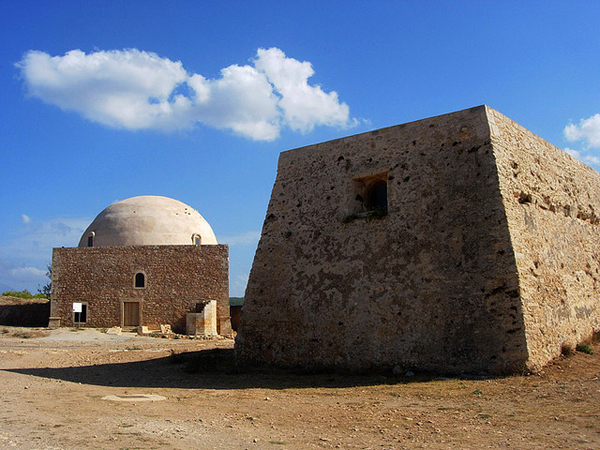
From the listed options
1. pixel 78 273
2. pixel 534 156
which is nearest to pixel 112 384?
pixel 534 156

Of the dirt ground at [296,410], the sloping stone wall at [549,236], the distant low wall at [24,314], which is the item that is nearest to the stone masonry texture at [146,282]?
the distant low wall at [24,314]

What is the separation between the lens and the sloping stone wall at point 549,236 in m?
8.23

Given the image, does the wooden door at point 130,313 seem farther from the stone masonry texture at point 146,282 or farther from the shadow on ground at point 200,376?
the shadow on ground at point 200,376

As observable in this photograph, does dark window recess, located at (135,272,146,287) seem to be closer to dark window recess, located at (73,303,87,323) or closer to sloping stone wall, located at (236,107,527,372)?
dark window recess, located at (73,303,87,323)

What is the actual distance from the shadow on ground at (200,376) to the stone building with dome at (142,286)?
12.9 meters

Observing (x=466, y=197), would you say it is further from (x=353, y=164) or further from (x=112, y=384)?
(x=112, y=384)

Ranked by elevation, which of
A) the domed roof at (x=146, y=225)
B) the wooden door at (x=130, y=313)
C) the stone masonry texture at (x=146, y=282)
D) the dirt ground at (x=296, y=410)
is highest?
the domed roof at (x=146, y=225)

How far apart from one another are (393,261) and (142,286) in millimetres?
18875

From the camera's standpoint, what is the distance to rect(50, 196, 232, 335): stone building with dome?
82.1 ft

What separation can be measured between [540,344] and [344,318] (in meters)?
3.24

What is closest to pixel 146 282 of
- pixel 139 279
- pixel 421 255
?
pixel 139 279

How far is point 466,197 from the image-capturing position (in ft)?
28.6

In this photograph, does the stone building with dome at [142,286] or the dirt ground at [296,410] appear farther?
the stone building with dome at [142,286]

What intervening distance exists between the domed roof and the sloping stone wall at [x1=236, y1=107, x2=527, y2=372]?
17852mm
